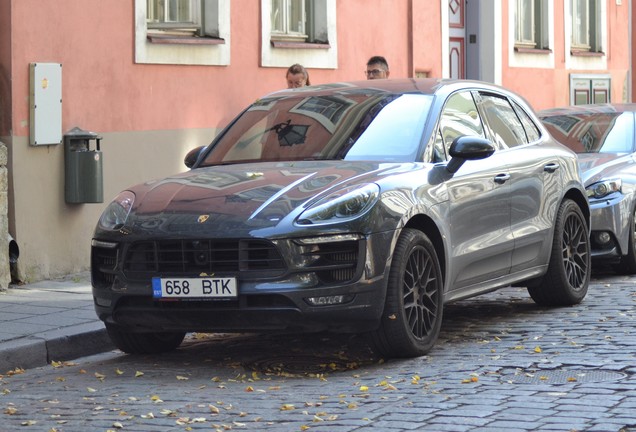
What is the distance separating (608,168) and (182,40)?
4.26 metres

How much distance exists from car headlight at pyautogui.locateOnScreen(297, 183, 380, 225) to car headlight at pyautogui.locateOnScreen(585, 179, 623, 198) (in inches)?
188

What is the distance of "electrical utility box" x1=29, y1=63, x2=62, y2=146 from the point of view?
11.9 metres

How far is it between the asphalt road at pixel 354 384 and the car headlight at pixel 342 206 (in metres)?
0.83

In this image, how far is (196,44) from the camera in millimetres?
14109

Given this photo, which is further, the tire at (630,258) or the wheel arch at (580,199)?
the tire at (630,258)

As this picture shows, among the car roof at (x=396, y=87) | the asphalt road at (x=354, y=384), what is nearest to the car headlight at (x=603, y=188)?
the asphalt road at (x=354, y=384)

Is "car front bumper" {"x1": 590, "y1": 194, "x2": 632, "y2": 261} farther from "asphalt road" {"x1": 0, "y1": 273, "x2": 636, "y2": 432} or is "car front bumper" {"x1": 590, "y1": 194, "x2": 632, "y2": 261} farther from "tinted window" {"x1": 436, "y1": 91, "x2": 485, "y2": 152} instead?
"tinted window" {"x1": 436, "y1": 91, "x2": 485, "y2": 152}

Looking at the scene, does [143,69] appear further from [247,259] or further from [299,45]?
[247,259]

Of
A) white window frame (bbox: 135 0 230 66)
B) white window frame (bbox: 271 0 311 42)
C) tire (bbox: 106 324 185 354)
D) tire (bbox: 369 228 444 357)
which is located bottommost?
tire (bbox: 106 324 185 354)

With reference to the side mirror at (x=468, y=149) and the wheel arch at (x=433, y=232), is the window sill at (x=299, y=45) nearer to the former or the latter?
the side mirror at (x=468, y=149)

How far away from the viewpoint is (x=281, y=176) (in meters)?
8.19

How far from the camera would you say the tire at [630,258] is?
1231cm

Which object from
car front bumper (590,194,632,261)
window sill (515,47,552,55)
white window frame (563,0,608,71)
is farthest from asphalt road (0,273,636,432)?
white window frame (563,0,608,71)

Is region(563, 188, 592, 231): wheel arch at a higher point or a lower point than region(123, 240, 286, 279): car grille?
higher
